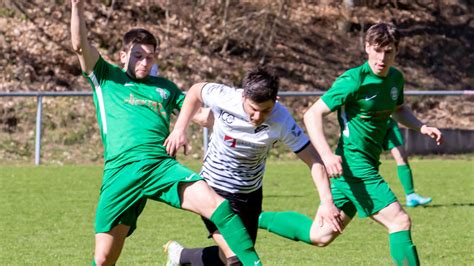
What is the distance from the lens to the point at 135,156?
535cm

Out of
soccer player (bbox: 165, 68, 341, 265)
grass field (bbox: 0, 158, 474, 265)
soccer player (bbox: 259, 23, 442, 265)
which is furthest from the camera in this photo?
grass field (bbox: 0, 158, 474, 265)

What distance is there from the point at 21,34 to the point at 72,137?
4.12 metres

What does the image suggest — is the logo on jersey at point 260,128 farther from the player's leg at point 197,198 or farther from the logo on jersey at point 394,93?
the logo on jersey at point 394,93

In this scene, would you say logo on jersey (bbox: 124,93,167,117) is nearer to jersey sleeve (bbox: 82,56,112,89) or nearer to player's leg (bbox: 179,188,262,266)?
jersey sleeve (bbox: 82,56,112,89)

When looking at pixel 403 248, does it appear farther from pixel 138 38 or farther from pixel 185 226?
pixel 185 226

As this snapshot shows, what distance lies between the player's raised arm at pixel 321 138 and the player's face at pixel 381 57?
0.43 meters

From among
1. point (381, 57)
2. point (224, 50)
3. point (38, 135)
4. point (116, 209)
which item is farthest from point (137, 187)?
point (224, 50)

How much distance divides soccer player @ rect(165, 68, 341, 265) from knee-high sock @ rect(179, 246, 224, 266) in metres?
0.51

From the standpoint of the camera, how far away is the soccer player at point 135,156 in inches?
203

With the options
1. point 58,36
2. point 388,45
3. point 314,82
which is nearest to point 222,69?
point 314,82

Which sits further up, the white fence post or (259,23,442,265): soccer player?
(259,23,442,265): soccer player

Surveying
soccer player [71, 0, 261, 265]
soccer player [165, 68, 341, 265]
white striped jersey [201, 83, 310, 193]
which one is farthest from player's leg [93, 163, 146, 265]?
white striped jersey [201, 83, 310, 193]

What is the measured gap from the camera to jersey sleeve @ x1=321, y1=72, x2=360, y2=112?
5883mm

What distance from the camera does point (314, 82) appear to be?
69.3 ft
